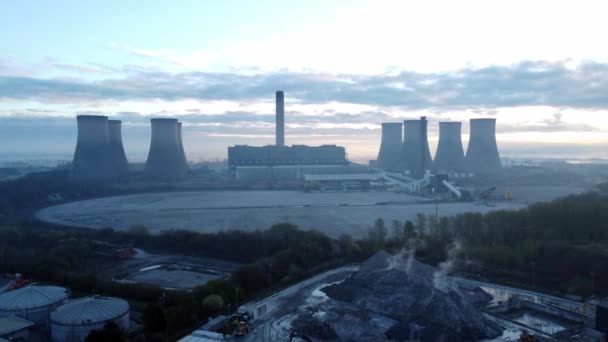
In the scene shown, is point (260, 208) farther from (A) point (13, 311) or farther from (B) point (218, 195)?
(A) point (13, 311)

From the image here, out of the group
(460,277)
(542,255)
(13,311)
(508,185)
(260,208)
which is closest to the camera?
(13,311)

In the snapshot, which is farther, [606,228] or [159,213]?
[159,213]

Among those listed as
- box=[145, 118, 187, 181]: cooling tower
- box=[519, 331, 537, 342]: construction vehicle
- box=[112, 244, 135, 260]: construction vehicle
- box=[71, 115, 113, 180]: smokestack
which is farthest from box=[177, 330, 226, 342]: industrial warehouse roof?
box=[145, 118, 187, 181]: cooling tower

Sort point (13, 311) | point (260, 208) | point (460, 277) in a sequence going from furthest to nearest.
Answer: point (260, 208) < point (460, 277) < point (13, 311)

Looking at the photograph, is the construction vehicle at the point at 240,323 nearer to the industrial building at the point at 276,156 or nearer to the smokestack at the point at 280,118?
the industrial building at the point at 276,156

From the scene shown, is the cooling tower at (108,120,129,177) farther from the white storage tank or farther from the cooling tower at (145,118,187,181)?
the white storage tank

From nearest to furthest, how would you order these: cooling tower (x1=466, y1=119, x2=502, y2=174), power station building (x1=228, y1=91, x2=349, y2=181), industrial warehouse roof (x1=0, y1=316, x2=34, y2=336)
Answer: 1. industrial warehouse roof (x1=0, y1=316, x2=34, y2=336)
2. cooling tower (x1=466, y1=119, x2=502, y2=174)
3. power station building (x1=228, y1=91, x2=349, y2=181)

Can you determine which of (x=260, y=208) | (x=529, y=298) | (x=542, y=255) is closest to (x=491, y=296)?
(x=529, y=298)
